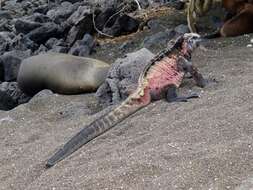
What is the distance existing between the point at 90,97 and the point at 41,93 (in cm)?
57

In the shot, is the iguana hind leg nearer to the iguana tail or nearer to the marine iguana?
the marine iguana

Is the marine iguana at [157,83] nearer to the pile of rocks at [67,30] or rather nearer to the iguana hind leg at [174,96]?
the iguana hind leg at [174,96]

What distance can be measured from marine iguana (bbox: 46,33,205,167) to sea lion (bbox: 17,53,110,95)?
1.23m

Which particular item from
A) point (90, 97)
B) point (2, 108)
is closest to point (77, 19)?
point (2, 108)

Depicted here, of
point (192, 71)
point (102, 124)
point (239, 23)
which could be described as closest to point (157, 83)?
point (192, 71)

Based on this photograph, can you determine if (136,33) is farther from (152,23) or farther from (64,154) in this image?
(64,154)

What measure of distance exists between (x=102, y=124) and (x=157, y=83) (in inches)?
30.8

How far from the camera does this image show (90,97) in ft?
21.8

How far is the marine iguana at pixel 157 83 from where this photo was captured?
16.6 feet

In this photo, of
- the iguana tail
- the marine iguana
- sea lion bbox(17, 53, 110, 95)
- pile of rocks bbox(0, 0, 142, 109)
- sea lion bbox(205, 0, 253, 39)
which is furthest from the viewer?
pile of rocks bbox(0, 0, 142, 109)

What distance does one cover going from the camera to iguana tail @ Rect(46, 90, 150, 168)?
4727mm

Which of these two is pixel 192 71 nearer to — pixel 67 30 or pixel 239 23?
pixel 239 23

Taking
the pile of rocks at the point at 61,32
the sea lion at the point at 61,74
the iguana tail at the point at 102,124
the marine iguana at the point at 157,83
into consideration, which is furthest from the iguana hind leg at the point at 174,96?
the pile of rocks at the point at 61,32

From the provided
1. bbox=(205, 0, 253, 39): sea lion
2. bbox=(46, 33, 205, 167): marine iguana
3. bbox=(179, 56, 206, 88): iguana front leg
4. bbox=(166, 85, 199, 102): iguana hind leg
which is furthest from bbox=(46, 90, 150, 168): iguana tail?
bbox=(205, 0, 253, 39): sea lion
